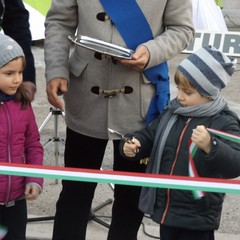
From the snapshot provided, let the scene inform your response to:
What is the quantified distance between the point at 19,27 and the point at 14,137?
56 cm

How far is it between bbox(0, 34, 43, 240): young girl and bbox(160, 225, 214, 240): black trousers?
58 centimetres

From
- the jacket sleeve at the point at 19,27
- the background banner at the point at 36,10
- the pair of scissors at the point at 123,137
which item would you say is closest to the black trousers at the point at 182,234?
the pair of scissors at the point at 123,137

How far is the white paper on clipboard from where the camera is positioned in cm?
269

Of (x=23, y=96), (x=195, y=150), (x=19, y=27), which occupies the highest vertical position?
(x=19, y=27)

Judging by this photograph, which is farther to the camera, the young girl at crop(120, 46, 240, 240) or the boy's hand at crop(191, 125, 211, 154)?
the young girl at crop(120, 46, 240, 240)

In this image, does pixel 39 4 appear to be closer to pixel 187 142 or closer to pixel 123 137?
pixel 123 137

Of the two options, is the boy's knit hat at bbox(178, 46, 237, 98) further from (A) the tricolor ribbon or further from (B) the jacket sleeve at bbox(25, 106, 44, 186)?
(B) the jacket sleeve at bbox(25, 106, 44, 186)

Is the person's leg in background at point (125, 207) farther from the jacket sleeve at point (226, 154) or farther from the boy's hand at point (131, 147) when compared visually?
the jacket sleeve at point (226, 154)

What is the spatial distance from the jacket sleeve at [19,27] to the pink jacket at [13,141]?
0.85ft

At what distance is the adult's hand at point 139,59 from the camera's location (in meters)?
2.73

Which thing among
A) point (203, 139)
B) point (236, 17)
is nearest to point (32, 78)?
point (203, 139)

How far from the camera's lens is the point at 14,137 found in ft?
9.10

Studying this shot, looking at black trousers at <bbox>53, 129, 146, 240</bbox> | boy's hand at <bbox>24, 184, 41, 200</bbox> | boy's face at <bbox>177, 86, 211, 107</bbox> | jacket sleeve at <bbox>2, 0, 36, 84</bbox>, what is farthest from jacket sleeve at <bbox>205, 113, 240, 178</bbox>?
jacket sleeve at <bbox>2, 0, 36, 84</bbox>

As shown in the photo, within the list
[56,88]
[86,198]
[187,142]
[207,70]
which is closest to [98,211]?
[86,198]
